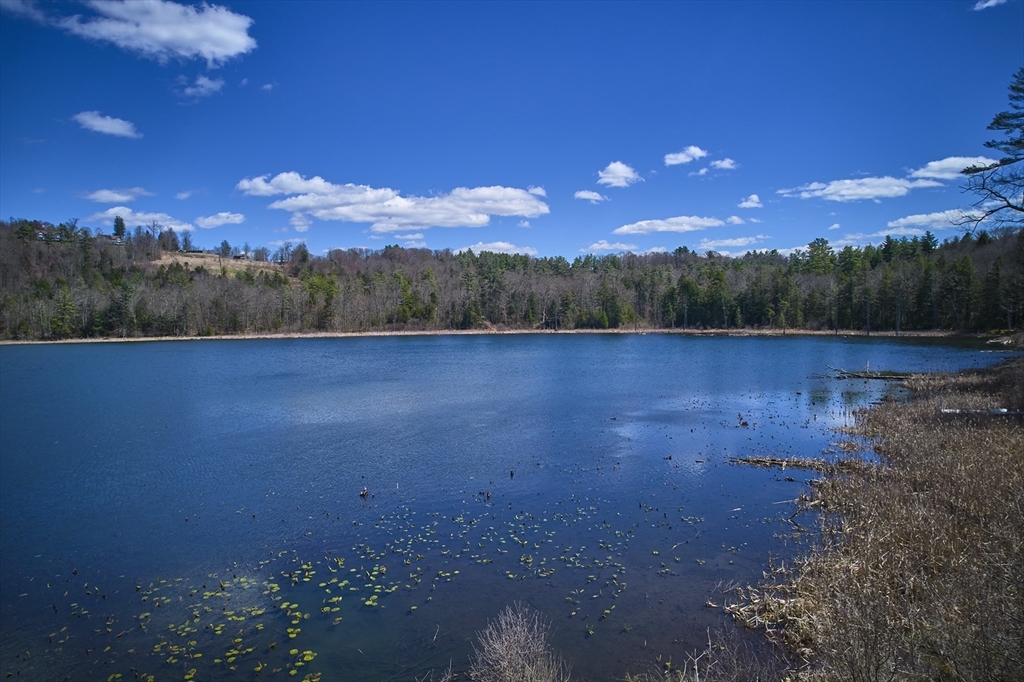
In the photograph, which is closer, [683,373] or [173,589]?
[173,589]

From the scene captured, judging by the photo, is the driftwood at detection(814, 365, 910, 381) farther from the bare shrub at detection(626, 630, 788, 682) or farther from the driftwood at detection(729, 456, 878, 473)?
the bare shrub at detection(626, 630, 788, 682)

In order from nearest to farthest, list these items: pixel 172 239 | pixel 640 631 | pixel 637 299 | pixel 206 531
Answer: pixel 640 631 < pixel 206 531 < pixel 637 299 < pixel 172 239

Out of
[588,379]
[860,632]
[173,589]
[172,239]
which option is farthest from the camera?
[172,239]

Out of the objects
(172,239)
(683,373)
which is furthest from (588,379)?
(172,239)

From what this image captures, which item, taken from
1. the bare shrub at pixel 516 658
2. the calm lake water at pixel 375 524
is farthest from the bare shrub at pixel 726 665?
the bare shrub at pixel 516 658

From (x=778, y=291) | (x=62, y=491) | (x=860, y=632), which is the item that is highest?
(x=778, y=291)

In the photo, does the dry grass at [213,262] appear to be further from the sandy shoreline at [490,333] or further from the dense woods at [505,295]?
the sandy shoreline at [490,333]

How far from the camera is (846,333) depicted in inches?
3770

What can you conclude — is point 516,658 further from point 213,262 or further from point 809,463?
point 213,262

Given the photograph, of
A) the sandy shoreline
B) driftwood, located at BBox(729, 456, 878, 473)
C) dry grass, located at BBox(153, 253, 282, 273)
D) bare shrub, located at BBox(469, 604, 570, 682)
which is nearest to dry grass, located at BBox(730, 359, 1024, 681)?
driftwood, located at BBox(729, 456, 878, 473)

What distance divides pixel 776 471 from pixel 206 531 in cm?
1781

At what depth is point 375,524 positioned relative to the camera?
1570 centimetres

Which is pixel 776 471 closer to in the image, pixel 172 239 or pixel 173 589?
pixel 173 589

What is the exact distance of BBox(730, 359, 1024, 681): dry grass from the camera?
20.9ft
